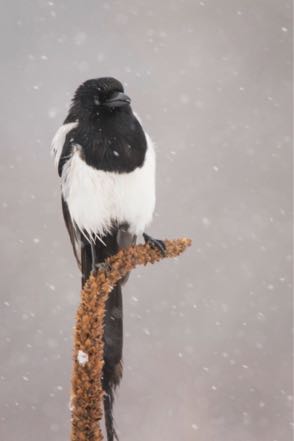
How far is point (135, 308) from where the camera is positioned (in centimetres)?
404

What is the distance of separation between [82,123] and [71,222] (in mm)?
265

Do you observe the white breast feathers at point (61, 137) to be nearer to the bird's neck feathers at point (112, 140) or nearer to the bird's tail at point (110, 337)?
the bird's neck feathers at point (112, 140)

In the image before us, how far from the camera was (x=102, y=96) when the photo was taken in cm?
169

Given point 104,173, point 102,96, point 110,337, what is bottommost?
point 110,337

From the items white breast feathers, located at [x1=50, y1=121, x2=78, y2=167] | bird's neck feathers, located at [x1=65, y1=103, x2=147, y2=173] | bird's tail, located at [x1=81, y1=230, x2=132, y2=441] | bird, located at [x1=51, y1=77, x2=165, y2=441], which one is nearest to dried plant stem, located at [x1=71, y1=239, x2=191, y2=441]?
bird's tail, located at [x1=81, y1=230, x2=132, y2=441]

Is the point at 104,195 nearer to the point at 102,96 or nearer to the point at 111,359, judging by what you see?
the point at 102,96

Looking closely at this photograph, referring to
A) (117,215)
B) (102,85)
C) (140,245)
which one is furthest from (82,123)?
(140,245)

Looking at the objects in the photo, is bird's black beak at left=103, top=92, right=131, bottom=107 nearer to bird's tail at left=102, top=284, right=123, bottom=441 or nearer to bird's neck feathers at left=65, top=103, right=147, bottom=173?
bird's neck feathers at left=65, top=103, right=147, bottom=173

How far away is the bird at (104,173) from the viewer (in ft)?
5.45

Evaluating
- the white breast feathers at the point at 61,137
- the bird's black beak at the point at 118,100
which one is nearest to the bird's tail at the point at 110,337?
the white breast feathers at the point at 61,137

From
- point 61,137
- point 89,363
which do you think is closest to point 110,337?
point 89,363

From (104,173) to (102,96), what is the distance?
18 centimetres

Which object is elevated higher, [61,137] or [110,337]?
[61,137]

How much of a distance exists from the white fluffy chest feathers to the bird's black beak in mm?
155
